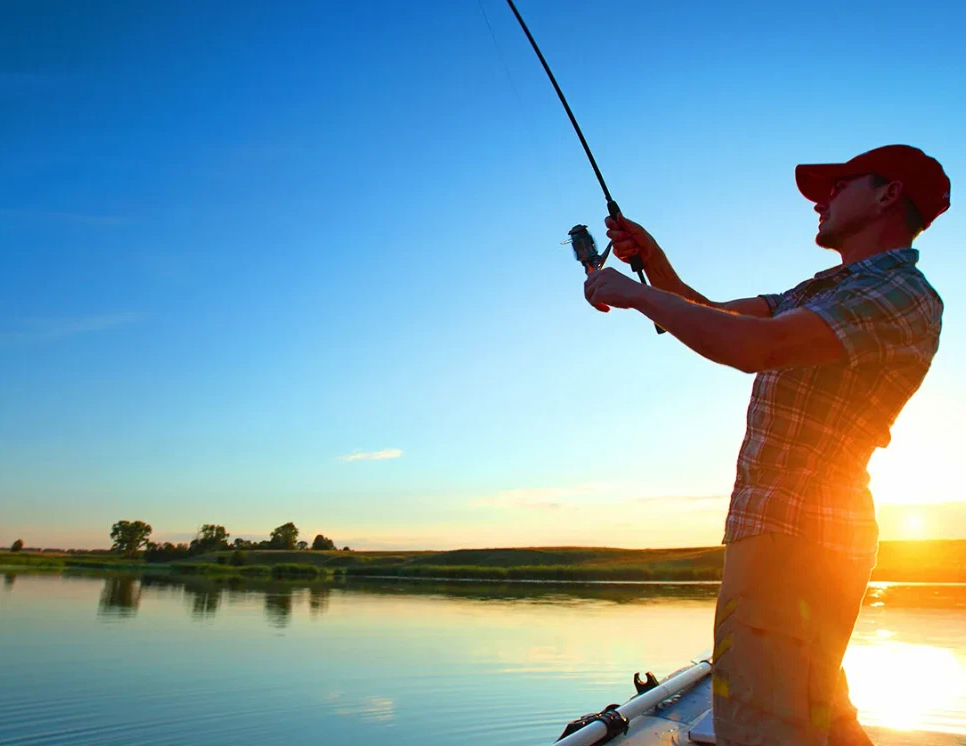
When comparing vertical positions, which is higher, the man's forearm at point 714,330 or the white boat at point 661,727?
the man's forearm at point 714,330

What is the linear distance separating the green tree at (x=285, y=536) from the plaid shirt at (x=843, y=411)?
10374cm

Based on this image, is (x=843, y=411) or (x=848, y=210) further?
(x=848, y=210)

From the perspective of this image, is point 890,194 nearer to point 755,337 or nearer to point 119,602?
point 755,337

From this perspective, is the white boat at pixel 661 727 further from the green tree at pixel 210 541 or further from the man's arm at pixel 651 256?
the green tree at pixel 210 541

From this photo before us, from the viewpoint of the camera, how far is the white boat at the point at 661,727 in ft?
14.3

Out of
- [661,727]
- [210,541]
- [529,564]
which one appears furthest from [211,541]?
[661,727]

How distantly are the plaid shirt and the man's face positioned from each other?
0.17m

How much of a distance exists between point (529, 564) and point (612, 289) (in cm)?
6985

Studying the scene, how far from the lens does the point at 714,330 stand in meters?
1.88

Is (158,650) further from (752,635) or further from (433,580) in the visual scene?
(433,580)

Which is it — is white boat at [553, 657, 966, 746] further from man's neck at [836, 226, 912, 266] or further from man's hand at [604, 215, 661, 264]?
man's neck at [836, 226, 912, 266]

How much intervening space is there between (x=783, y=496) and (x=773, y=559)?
17 cm

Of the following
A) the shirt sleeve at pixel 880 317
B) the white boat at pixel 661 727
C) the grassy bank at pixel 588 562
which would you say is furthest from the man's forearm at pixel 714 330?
the grassy bank at pixel 588 562

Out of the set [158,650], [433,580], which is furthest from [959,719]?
[433,580]
